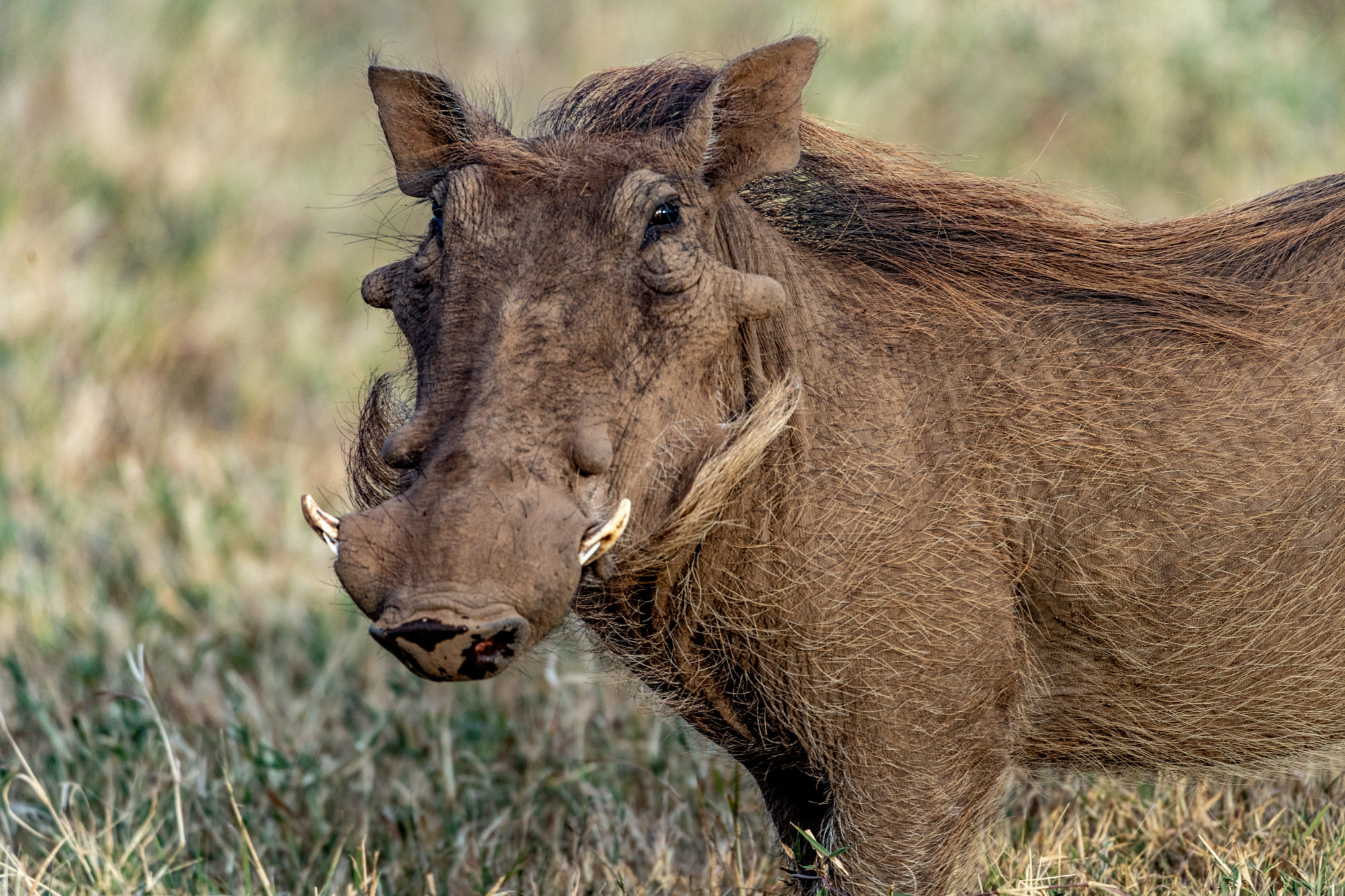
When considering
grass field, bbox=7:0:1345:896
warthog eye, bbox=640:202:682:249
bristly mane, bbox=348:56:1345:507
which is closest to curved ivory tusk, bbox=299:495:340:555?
bristly mane, bbox=348:56:1345:507

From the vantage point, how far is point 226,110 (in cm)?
650

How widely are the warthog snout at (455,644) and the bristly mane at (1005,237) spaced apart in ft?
2.96

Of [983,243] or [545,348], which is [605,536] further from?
[983,243]

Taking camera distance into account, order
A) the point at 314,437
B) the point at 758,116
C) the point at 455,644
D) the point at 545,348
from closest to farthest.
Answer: the point at 455,644 < the point at 545,348 < the point at 758,116 < the point at 314,437

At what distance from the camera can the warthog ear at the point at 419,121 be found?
89.4 inches

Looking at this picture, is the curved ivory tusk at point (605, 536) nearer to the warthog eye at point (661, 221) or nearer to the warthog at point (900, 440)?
the warthog at point (900, 440)

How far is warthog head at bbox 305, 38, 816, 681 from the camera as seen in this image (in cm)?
172

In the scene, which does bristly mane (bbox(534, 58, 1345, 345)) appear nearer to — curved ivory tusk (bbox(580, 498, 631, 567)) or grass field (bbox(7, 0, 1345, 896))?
grass field (bbox(7, 0, 1345, 896))

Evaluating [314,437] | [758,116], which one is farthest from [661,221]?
[314,437]

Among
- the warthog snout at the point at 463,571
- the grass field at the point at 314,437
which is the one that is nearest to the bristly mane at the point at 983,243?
the grass field at the point at 314,437

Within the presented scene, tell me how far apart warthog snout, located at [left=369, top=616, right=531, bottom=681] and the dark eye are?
639mm

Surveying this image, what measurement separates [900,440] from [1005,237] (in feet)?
1.55

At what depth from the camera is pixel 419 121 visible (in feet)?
7.54

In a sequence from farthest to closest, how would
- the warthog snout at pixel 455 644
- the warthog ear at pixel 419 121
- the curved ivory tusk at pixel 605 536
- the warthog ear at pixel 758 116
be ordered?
the warthog ear at pixel 419 121 < the warthog ear at pixel 758 116 < the curved ivory tusk at pixel 605 536 < the warthog snout at pixel 455 644
